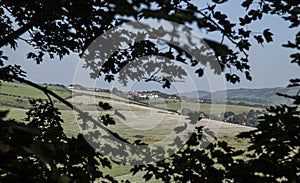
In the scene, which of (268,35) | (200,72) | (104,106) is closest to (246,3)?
(268,35)

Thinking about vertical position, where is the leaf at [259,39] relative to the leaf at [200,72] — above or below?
above

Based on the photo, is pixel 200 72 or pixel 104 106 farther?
pixel 200 72

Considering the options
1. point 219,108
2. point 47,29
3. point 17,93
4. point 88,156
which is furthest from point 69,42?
point 17,93

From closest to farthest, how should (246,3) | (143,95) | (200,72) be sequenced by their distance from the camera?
(246,3), (200,72), (143,95)

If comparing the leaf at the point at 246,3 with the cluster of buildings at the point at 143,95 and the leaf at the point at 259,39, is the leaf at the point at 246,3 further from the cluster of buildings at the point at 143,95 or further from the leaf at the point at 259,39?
the cluster of buildings at the point at 143,95

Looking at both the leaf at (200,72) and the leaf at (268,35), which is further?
the leaf at (200,72)

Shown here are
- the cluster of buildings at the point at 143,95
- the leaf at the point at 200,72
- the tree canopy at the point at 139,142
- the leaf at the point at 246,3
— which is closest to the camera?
the tree canopy at the point at 139,142

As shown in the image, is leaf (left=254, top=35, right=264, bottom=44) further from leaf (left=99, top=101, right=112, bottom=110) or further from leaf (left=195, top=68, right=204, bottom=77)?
leaf (left=99, top=101, right=112, bottom=110)

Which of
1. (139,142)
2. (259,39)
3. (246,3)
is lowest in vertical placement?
(139,142)

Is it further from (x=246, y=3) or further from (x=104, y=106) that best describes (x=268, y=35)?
(x=104, y=106)

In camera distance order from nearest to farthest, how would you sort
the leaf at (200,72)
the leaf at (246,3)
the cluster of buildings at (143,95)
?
the leaf at (246,3) → the leaf at (200,72) → the cluster of buildings at (143,95)

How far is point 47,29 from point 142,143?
2189 mm

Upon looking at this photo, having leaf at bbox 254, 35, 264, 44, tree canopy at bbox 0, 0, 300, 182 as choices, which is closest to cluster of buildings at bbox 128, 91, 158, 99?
tree canopy at bbox 0, 0, 300, 182

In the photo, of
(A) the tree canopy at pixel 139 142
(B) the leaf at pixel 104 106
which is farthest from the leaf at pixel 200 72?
(B) the leaf at pixel 104 106
